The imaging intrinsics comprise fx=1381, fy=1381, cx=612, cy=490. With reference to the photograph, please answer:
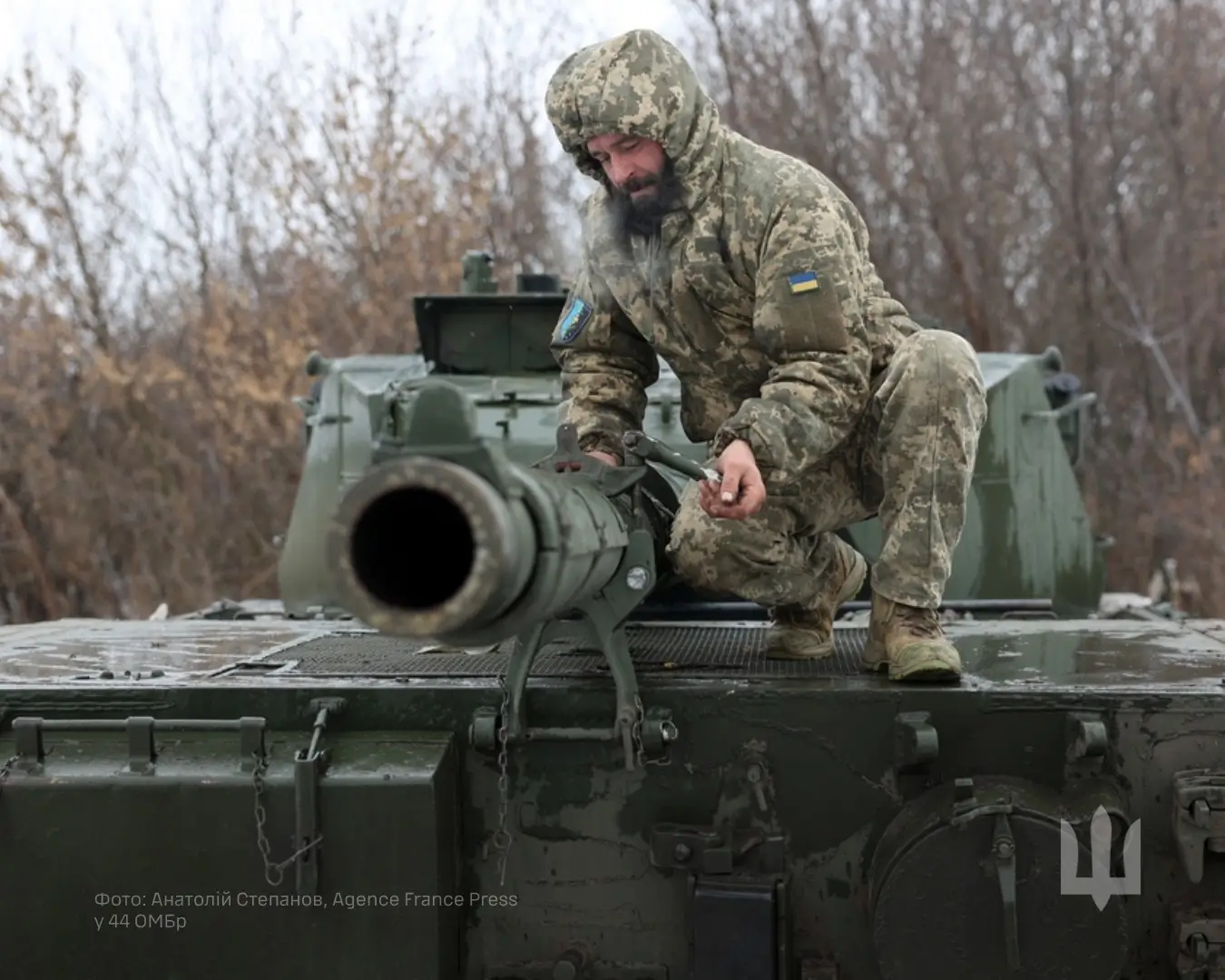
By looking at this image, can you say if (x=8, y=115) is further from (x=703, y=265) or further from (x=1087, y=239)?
(x=703, y=265)

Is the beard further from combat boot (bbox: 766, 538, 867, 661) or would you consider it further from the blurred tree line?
the blurred tree line

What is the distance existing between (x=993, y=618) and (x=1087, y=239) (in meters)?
9.94

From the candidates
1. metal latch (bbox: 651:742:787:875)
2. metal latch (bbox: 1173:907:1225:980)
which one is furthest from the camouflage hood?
metal latch (bbox: 1173:907:1225:980)

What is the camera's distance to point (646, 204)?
10.2ft

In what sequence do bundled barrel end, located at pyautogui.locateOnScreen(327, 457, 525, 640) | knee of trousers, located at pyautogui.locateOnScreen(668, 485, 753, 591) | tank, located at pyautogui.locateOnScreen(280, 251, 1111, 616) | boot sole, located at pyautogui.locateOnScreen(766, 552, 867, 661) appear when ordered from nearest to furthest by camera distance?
bundled barrel end, located at pyautogui.locateOnScreen(327, 457, 525, 640), knee of trousers, located at pyautogui.locateOnScreen(668, 485, 753, 591), boot sole, located at pyautogui.locateOnScreen(766, 552, 867, 661), tank, located at pyautogui.locateOnScreen(280, 251, 1111, 616)

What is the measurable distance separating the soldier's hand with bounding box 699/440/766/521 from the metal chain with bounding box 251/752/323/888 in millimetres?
1029

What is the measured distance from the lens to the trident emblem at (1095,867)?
8.85 ft

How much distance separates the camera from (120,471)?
13625 millimetres

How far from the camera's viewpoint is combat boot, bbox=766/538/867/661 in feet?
11.1

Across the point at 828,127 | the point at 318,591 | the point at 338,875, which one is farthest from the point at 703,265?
the point at 828,127

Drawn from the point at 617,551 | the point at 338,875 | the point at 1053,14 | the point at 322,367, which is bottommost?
the point at 338,875

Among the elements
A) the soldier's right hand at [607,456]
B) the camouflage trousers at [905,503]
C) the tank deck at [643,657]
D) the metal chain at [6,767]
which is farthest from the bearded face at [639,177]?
the metal chain at [6,767]

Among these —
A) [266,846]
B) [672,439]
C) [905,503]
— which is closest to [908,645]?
[905,503]

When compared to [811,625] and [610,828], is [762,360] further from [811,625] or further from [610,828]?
[610,828]
